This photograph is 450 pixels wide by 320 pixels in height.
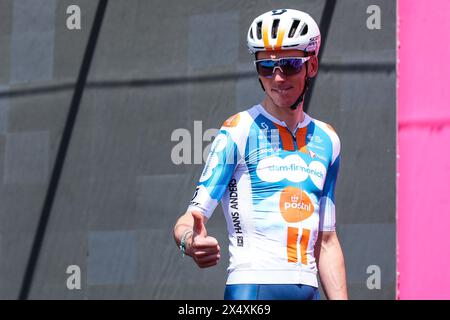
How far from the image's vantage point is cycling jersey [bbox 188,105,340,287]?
16.1ft

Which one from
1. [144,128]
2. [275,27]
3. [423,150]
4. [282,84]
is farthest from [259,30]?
[144,128]

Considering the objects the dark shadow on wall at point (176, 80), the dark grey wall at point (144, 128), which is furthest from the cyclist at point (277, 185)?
the dark shadow on wall at point (176, 80)

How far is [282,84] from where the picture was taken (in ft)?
16.6

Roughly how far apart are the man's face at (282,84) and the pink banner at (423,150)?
3778mm

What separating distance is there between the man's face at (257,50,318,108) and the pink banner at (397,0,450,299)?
12.4ft

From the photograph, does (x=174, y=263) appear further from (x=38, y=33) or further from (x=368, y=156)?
(x=38, y=33)

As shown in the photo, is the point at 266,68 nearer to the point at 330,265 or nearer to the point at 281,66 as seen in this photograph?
the point at 281,66

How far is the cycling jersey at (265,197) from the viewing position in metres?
4.91

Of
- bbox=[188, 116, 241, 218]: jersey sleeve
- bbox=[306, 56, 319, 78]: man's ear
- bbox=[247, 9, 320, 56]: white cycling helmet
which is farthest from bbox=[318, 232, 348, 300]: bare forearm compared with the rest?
bbox=[247, 9, 320, 56]: white cycling helmet

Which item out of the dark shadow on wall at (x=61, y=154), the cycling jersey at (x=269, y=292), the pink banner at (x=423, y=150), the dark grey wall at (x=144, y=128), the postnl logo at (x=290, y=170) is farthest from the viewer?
the dark shadow on wall at (x=61, y=154)

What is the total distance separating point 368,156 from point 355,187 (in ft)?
1.00

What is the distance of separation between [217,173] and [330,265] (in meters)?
0.80

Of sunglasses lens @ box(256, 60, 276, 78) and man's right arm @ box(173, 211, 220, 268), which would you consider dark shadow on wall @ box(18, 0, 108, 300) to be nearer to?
sunglasses lens @ box(256, 60, 276, 78)

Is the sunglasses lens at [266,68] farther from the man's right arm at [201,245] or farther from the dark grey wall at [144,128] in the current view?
the dark grey wall at [144,128]
